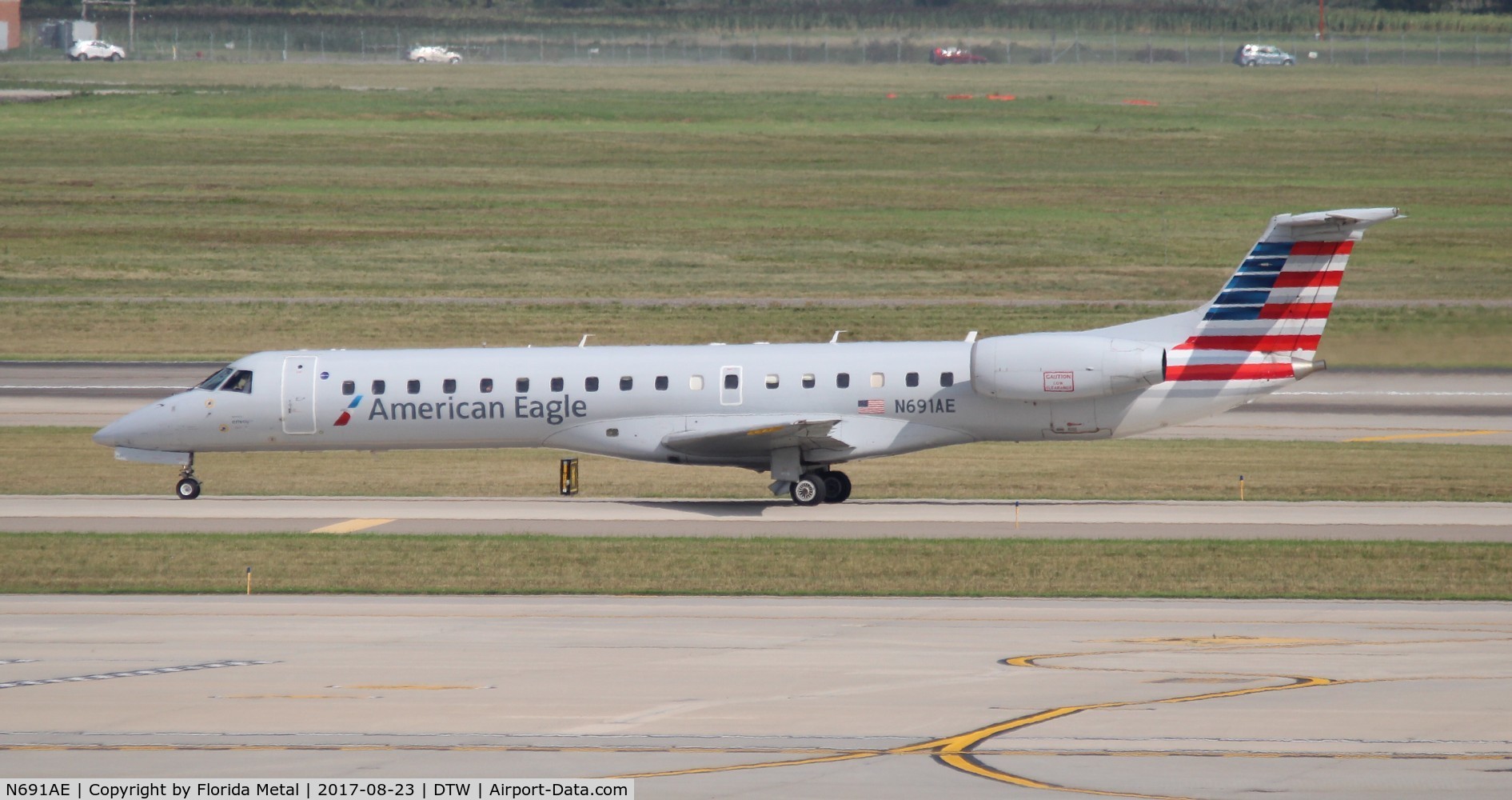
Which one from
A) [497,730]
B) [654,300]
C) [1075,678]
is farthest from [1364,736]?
[654,300]

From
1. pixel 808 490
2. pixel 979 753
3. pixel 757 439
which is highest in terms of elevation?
pixel 757 439

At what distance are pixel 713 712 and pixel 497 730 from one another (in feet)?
6.87

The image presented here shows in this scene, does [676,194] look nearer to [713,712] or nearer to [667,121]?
[667,121]

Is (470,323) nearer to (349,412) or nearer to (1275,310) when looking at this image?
(349,412)

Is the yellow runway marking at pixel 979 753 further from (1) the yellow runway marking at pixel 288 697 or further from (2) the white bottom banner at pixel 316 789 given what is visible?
(1) the yellow runway marking at pixel 288 697

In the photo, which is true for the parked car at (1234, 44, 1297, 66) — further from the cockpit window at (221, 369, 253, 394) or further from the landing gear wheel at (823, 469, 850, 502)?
the cockpit window at (221, 369, 253, 394)

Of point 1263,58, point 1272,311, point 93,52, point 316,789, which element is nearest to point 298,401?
point 1272,311

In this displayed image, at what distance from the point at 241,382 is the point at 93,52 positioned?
339 ft

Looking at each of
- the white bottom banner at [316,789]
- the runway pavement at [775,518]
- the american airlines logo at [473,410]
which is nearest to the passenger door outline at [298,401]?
the american airlines logo at [473,410]

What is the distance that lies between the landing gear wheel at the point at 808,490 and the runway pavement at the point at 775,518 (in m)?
0.20

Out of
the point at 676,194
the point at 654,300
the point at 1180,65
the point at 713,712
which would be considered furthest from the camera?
the point at 1180,65

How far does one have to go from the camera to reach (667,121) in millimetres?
96125

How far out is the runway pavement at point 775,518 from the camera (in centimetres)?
2823

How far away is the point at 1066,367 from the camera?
30.5m
